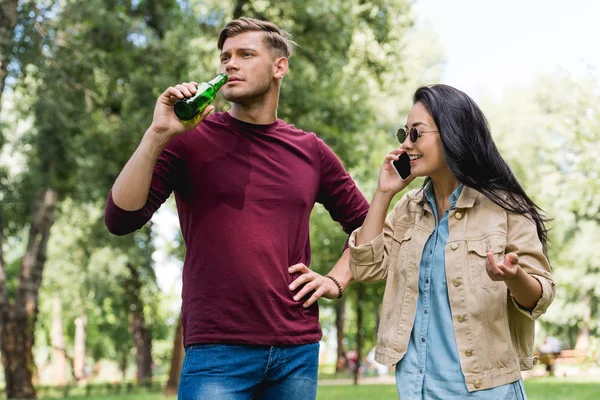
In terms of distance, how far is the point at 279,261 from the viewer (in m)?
3.39

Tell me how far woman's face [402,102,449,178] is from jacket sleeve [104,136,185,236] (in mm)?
1017

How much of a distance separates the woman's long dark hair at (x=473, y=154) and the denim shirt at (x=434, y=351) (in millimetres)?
291

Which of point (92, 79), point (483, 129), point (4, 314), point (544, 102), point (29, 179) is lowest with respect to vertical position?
point (4, 314)

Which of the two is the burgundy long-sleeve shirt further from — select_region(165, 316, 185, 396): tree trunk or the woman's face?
select_region(165, 316, 185, 396): tree trunk

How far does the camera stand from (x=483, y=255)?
124 inches

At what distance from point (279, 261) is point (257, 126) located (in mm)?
702

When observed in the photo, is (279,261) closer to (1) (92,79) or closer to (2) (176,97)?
(2) (176,97)

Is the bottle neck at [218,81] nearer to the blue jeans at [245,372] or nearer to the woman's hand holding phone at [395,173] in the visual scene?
the woman's hand holding phone at [395,173]

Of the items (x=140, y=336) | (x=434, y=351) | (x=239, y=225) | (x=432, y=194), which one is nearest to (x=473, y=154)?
(x=432, y=194)

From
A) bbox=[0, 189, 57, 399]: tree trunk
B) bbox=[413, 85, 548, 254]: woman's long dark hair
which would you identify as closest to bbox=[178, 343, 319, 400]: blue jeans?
bbox=[413, 85, 548, 254]: woman's long dark hair

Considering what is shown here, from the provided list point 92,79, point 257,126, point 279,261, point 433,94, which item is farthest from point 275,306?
point 92,79

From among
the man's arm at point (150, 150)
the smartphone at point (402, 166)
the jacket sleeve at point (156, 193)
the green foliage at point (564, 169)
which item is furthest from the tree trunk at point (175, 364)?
the man's arm at point (150, 150)

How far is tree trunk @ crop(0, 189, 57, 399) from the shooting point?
19.2 m

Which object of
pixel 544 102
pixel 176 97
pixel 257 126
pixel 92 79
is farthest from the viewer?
pixel 544 102
